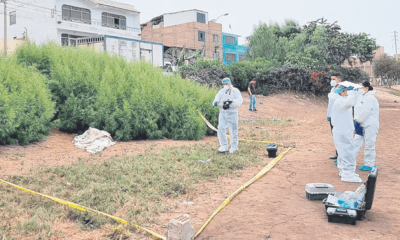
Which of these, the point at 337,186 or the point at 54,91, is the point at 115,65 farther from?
the point at 337,186

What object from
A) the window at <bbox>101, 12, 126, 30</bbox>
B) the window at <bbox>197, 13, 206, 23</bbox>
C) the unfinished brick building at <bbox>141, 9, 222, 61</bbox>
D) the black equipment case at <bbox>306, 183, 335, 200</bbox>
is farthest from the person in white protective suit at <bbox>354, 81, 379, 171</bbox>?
the window at <bbox>197, 13, 206, 23</bbox>

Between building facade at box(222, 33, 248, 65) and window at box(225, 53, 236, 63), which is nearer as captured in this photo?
building facade at box(222, 33, 248, 65)

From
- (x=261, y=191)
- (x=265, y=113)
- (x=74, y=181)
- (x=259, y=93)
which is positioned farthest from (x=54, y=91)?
(x=259, y=93)

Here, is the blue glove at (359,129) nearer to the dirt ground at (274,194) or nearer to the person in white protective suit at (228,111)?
the dirt ground at (274,194)

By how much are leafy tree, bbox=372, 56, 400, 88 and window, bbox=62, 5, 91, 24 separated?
37847mm

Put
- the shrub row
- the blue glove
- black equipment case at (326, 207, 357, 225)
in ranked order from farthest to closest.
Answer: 1. the shrub row
2. the blue glove
3. black equipment case at (326, 207, 357, 225)

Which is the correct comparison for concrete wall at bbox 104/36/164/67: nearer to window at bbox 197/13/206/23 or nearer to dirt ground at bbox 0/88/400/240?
dirt ground at bbox 0/88/400/240

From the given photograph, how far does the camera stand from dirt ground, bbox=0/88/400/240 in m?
4.42

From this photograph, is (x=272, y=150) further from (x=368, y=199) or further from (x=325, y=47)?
(x=325, y=47)

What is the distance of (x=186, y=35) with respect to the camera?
42000 mm

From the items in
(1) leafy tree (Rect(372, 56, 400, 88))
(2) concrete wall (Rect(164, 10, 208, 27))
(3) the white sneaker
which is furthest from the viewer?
(1) leafy tree (Rect(372, 56, 400, 88))

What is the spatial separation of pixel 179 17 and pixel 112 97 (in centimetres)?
3631

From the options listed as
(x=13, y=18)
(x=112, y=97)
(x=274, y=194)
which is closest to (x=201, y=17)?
(x=13, y=18)

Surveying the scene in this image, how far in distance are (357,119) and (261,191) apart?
2823 mm
